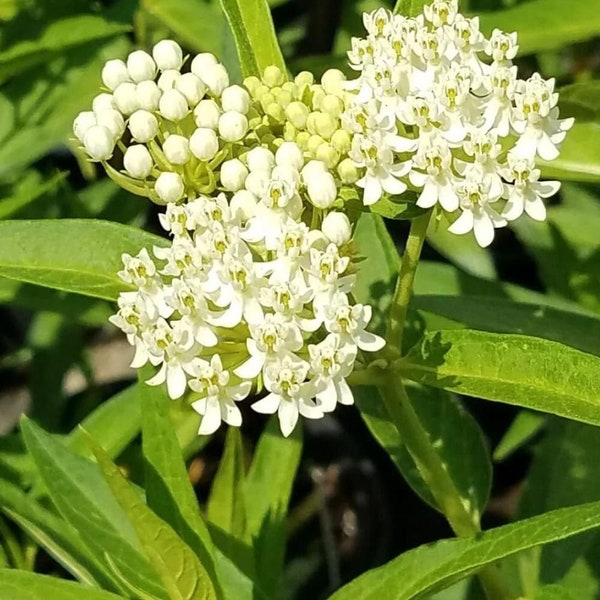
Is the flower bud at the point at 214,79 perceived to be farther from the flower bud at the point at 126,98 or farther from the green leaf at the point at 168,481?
the green leaf at the point at 168,481

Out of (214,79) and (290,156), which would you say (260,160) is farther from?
(214,79)

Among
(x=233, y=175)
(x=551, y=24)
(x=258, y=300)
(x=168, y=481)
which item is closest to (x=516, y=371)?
(x=258, y=300)

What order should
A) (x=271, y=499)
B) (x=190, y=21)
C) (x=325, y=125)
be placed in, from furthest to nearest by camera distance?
(x=190, y=21) → (x=271, y=499) → (x=325, y=125)

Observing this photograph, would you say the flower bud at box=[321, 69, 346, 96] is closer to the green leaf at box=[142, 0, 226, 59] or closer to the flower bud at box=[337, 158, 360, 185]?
the flower bud at box=[337, 158, 360, 185]

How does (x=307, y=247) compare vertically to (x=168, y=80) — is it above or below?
below

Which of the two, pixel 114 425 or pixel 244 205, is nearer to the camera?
pixel 244 205

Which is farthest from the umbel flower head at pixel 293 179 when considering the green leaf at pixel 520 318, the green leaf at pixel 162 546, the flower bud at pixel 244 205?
the green leaf at pixel 520 318

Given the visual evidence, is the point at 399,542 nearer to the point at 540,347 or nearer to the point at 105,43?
the point at 105,43
